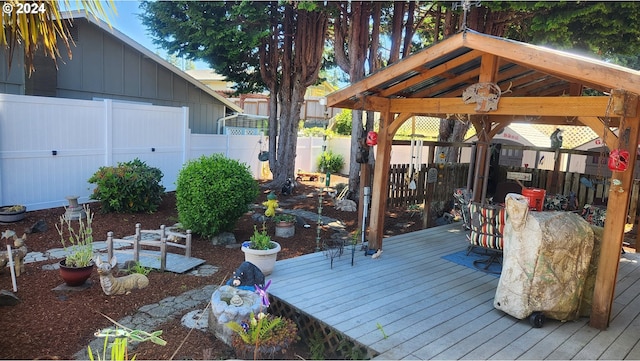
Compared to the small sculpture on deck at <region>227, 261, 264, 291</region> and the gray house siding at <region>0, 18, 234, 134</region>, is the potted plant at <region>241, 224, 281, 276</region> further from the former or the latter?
the gray house siding at <region>0, 18, 234, 134</region>

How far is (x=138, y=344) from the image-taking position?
3.60m

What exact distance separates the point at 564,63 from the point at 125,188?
23.3 feet

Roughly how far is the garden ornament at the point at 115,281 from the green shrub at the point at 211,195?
1.71 m

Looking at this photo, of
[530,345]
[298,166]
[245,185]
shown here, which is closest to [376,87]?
[245,185]

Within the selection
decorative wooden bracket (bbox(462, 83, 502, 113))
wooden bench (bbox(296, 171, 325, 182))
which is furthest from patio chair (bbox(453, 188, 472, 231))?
wooden bench (bbox(296, 171, 325, 182))

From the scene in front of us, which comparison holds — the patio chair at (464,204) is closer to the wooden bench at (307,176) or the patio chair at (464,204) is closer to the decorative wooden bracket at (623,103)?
the decorative wooden bracket at (623,103)

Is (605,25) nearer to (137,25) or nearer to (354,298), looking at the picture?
(354,298)

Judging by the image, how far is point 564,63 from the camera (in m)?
3.49

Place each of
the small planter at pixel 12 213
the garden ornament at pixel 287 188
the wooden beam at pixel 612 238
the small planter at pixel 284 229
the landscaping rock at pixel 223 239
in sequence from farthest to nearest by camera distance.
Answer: the garden ornament at pixel 287 188, the small planter at pixel 284 229, the small planter at pixel 12 213, the landscaping rock at pixel 223 239, the wooden beam at pixel 612 238

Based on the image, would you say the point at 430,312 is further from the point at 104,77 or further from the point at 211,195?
the point at 104,77

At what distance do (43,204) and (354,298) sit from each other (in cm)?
655

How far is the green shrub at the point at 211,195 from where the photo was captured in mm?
6215

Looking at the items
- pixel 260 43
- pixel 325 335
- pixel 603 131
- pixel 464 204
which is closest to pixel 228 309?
pixel 325 335
